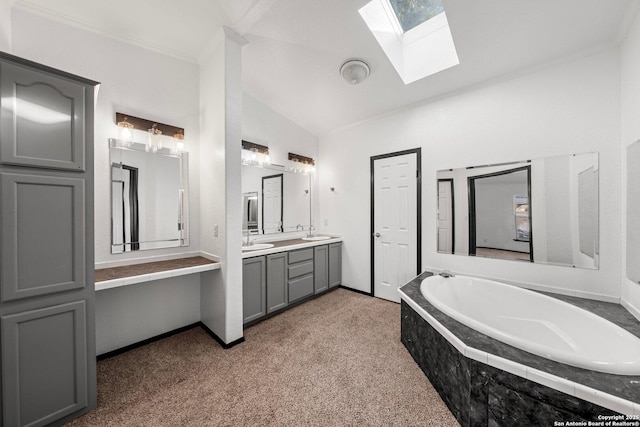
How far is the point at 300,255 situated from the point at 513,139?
2767 mm

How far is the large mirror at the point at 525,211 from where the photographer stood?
2.03 metres

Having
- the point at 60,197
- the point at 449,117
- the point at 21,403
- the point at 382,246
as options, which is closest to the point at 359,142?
the point at 449,117

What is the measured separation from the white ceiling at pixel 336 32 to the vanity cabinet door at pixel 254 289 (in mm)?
2320

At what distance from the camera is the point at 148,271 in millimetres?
1966

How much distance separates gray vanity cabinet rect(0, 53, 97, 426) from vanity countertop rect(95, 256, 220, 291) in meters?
0.23

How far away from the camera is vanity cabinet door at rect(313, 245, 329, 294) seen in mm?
3375

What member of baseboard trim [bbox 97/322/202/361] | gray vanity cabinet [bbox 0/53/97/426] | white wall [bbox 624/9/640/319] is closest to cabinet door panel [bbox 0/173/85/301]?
gray vanity cabinet [bbox 0/53/97/426]

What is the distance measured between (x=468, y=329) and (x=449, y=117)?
2376 mm

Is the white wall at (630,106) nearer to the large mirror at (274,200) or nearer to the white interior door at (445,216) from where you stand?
the white interior door at (445,216)

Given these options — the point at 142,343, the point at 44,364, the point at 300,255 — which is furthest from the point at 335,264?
the point at 44,364

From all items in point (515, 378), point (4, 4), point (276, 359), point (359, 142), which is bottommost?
point (276, 359)

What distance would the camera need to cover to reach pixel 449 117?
9.02 ft

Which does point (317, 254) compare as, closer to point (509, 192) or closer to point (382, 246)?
point (382, 246)

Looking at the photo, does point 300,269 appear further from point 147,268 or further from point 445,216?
point 445,216
